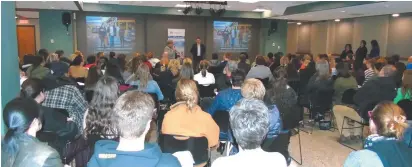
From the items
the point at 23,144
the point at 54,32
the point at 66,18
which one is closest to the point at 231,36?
the point at 66,18

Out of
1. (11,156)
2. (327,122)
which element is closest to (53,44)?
(327,122)

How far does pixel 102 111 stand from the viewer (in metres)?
2.70

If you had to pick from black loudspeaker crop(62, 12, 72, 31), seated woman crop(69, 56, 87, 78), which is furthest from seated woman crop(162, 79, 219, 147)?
black loudspeaker crop(62, 12, 72, 31)

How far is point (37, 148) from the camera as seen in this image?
5.69 ft

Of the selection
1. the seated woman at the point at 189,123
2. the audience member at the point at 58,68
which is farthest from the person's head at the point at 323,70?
the audience member at the point at 58,68

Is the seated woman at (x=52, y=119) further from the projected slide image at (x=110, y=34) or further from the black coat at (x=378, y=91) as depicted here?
the projected slide image at (x=110, y=34)

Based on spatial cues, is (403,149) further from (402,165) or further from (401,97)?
(401,97)

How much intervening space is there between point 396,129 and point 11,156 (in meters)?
2.15

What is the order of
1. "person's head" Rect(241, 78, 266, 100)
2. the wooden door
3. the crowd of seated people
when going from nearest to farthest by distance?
1. the crowd of seated people
2. "person's head" Rect(241, 78, 266, 100)
3. the wooden door

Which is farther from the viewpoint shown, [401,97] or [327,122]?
[327,122]

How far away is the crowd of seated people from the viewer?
1651 mm

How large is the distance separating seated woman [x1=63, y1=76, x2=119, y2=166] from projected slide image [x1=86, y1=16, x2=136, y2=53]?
10600 mm

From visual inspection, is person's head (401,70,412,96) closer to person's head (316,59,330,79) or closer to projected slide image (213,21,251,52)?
person's head (316,59,330,79)

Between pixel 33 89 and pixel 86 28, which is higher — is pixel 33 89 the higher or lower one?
the lower one
